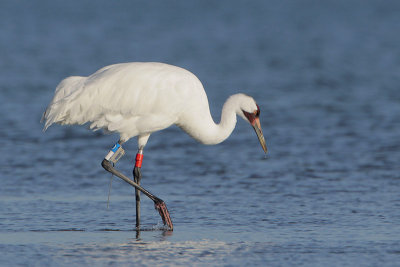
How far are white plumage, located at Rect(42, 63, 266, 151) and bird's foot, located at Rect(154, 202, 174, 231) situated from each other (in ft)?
3.05

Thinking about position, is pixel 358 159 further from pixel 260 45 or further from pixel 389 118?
pixel 260 45

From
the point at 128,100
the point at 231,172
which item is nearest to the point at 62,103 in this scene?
the point at 128,100

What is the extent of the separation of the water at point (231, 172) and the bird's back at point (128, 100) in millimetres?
1024

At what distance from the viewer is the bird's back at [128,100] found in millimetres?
10172

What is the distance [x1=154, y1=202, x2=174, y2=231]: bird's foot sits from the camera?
376 inches

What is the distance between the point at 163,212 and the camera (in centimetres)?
973

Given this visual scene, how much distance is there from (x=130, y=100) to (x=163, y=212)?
1.38 metres

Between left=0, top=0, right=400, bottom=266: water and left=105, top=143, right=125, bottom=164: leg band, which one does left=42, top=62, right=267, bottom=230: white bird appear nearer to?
left=105, top=143, right=125, bottom=164: leg band

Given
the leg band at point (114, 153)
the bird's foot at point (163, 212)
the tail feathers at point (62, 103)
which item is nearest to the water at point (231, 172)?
the bird's foot at point (163, 212)

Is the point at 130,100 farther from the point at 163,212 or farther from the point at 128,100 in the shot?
the point at 163,212

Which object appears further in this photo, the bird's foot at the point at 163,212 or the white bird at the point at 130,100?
the white bird at the point at 130,100

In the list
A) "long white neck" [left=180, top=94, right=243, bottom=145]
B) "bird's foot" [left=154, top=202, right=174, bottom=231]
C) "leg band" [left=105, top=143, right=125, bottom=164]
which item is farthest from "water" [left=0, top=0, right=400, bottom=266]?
"long white neck" [left=180, top=94, right=243, bottom=145]

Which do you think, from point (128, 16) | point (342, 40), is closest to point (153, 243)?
point (342, 40)

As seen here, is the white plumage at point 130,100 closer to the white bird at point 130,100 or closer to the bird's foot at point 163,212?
the white bird at point 130,100
